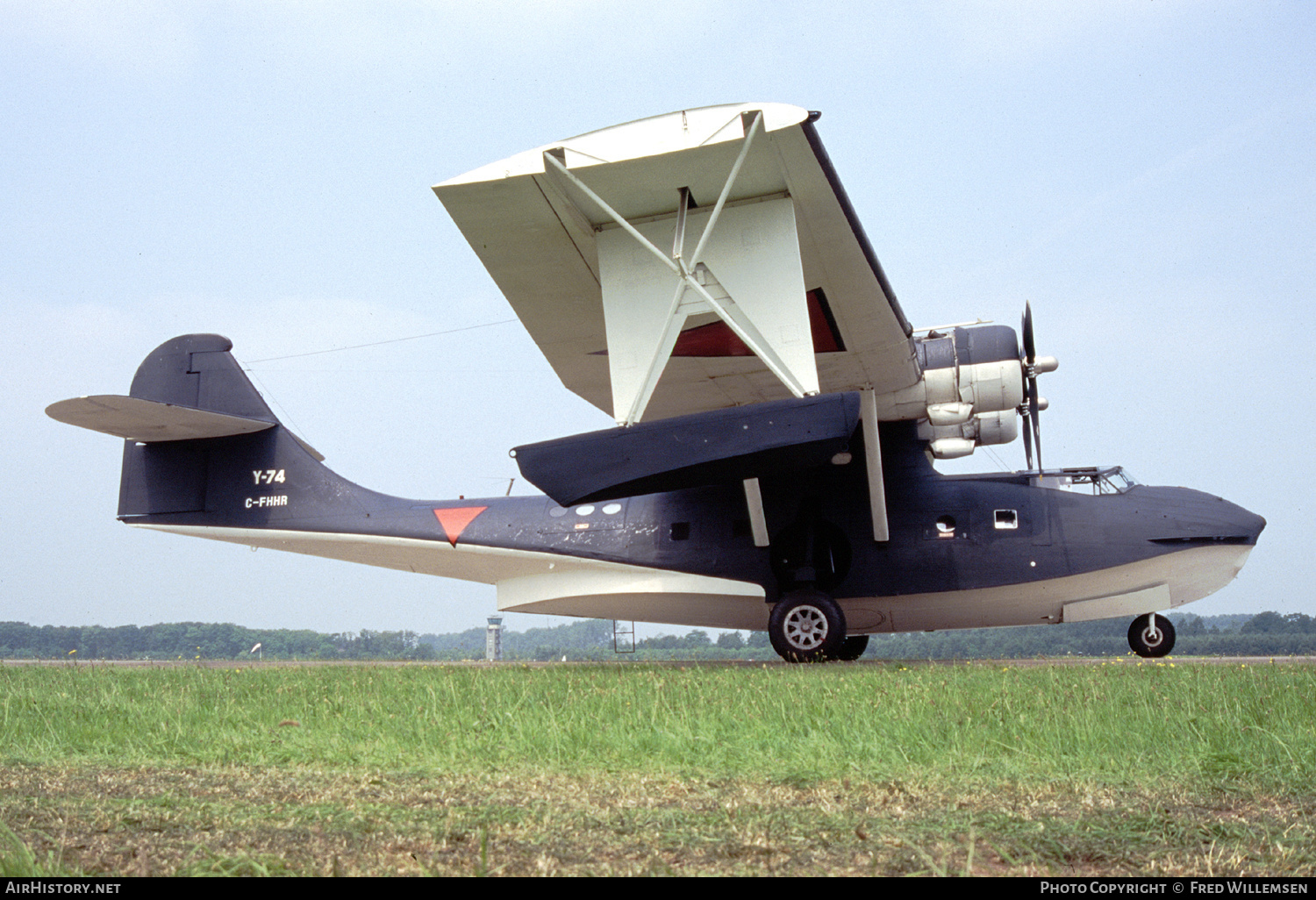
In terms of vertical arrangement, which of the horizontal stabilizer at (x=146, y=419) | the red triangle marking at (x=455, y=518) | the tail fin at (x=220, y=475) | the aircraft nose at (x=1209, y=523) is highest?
the horizontal stabilizer at (x=146, y=419)

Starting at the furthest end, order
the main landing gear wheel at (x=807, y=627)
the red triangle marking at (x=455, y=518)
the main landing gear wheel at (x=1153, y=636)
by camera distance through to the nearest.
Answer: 1. the red triangle marking at (x=455, y=518)
2. the main landing gear wheel at (x=1153, y=636)
3. the main landing gear wheel at (x=807, y=627)

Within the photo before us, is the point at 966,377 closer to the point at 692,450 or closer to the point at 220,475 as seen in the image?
the point at 692,450

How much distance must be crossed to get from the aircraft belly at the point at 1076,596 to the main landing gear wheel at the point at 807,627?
1027mm

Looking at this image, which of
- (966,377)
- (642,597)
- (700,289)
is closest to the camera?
(700,289)

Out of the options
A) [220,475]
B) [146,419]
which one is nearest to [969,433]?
[220,475]

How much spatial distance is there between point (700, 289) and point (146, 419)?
345 inches

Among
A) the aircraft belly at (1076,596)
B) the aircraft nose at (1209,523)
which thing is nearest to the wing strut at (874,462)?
the aircraft belly at (1076,596)

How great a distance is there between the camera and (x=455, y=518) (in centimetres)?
1408

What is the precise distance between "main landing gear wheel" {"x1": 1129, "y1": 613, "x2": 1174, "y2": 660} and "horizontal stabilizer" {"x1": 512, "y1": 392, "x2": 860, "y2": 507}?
651 centimetres

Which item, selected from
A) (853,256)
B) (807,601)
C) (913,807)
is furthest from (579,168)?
(913,807)

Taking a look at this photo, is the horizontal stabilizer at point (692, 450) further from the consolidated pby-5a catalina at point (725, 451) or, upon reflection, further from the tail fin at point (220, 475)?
the tail fin at point (220, 475)

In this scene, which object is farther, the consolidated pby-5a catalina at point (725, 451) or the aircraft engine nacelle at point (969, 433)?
the aircraft engine nacelle at point (969, 433)

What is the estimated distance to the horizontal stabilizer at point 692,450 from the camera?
9.06 metres
